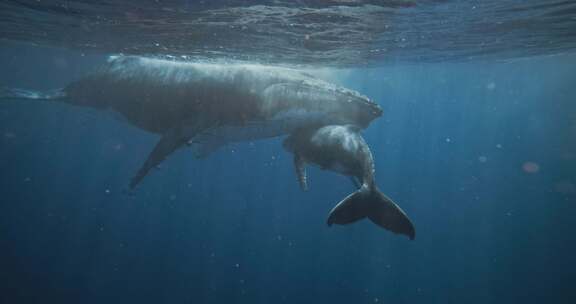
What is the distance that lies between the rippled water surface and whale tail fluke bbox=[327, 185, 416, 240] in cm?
688

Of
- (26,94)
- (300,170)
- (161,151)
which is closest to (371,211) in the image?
(300,170)

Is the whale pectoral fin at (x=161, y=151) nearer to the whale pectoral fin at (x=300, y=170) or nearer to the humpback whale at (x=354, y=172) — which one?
the whale pectoral fin at (x=300, y=170)

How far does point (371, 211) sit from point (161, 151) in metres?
4.99

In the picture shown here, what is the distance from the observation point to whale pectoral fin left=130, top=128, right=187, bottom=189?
847cm

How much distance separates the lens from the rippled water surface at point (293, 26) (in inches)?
467

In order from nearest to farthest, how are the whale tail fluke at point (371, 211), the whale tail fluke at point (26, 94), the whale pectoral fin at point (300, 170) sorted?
the whale tail fluke at point (371, 211)
the whale pectoral fin at point (300, 170)
the whale tail fluke at point (26, 94)

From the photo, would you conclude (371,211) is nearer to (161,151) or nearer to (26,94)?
(161,151)

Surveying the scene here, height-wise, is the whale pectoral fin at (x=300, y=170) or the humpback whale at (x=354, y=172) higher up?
the humpback whale at (x=354, y=172)

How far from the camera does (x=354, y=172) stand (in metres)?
6.22

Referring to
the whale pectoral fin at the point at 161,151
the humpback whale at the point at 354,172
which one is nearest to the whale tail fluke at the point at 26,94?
the whale pectoral fin at the point at 161,151

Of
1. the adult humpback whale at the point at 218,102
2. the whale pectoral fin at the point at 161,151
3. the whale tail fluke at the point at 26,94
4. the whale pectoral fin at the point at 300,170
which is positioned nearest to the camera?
the whale pectoral fin at the point at 300,170

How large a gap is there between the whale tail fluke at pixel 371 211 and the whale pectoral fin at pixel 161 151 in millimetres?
4445

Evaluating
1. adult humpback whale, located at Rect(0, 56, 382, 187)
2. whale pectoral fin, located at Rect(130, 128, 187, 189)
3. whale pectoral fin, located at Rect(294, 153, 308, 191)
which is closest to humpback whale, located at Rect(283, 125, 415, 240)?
whale pectoral fin, located at Rect(294, 153, 308, 191)

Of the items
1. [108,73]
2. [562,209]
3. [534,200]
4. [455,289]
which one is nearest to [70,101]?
[108,73]
